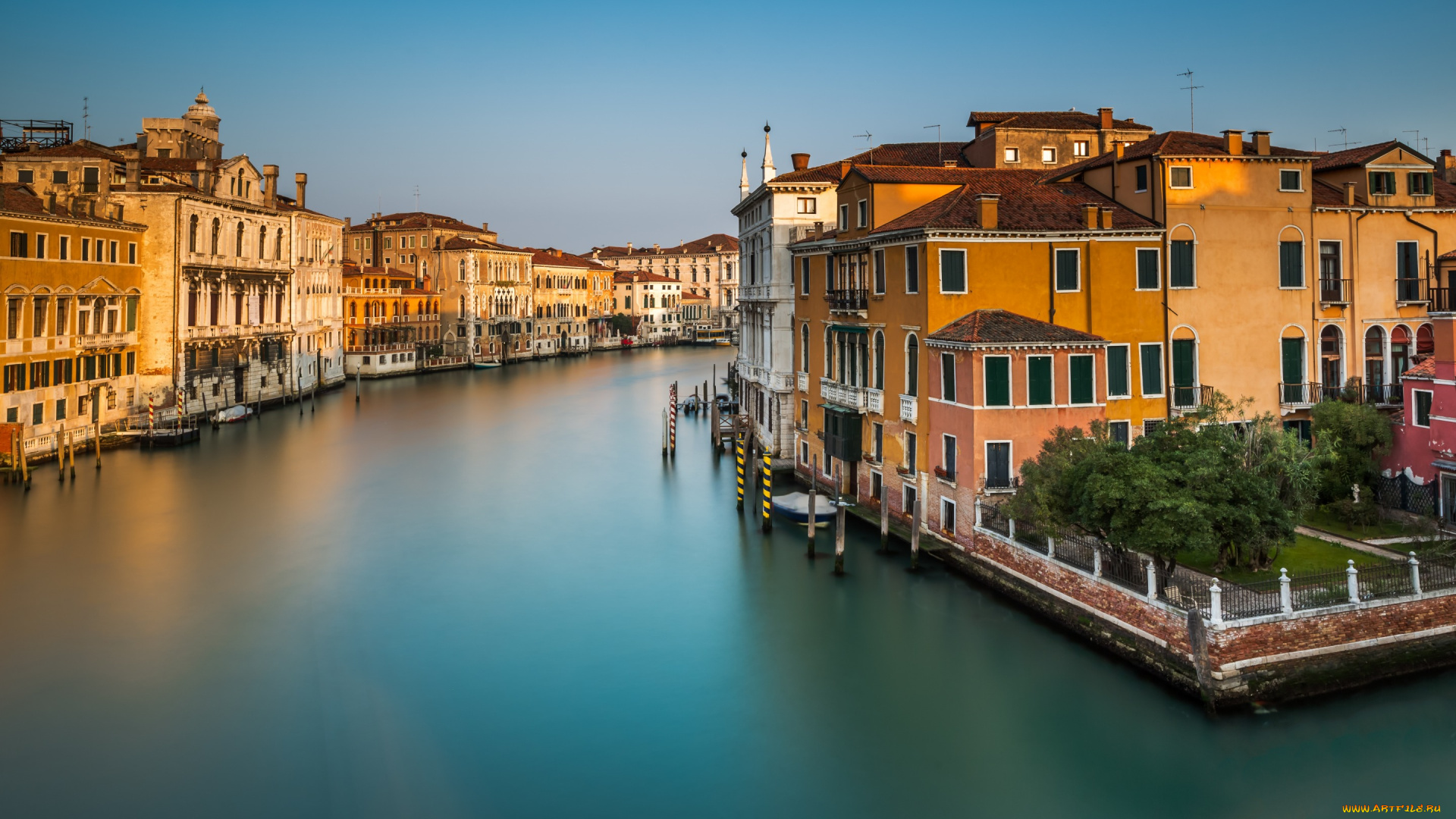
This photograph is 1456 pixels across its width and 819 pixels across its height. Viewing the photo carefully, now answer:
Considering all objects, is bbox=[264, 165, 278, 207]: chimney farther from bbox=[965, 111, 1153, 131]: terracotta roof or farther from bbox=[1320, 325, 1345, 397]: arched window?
bbox=[1320, 325, 1345, 397]: arched window

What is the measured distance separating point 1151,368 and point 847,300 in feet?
13.9

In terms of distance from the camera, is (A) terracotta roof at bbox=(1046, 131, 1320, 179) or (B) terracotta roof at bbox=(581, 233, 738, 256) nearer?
(A) terracotta roof at bbox=(1046, 131, 1320, 179)

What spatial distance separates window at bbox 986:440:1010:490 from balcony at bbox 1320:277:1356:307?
5.74 m

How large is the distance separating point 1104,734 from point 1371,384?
29.1ft

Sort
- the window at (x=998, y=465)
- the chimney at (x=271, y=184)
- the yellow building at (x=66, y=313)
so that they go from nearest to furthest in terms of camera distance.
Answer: the window at (x=998, y=465), the yellow building at (x=66, y=313), the chimney at (x=271, y=184)

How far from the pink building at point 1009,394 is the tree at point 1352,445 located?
2.86 metres

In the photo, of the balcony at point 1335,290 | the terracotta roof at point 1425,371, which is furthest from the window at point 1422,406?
the balcony at point 1335,290

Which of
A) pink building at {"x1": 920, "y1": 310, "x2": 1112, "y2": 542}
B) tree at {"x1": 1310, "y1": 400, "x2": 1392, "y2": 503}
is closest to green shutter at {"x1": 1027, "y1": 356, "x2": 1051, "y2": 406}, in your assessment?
pink building at {"x1": 920, "y1": 310, "x2": 1112, "y2": 542}

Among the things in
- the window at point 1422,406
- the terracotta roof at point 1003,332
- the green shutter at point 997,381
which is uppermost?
the terracotta roof at point 1003,332

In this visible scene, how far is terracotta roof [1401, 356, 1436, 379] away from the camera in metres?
11.6

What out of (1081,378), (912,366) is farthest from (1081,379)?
(912,366)

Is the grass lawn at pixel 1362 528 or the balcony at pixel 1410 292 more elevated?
the balcony at pixel 1410 292

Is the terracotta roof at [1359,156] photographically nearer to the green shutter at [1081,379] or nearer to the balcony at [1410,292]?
the balcony at [1410,292]

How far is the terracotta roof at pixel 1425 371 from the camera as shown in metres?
11.6
